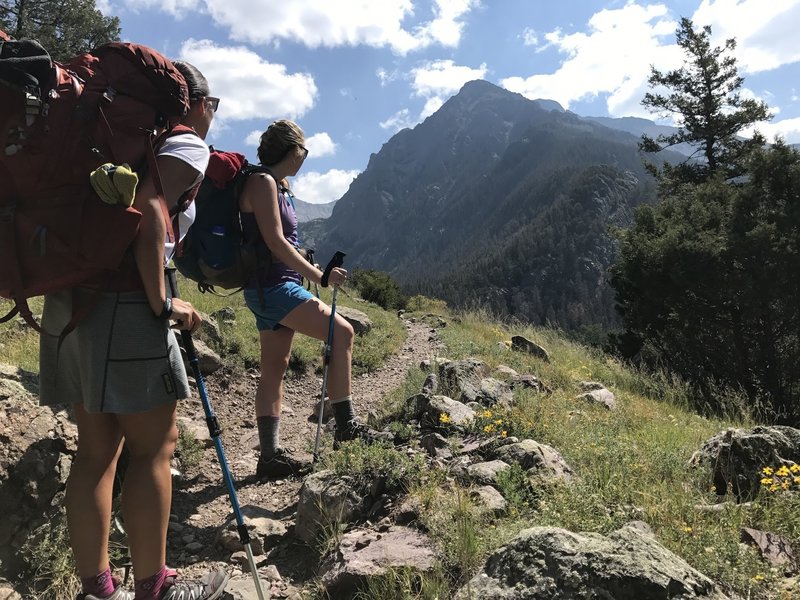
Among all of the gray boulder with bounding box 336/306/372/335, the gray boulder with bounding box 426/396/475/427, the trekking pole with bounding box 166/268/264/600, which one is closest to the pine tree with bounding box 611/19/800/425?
the gray boulder with bounding box 336/306/372/335

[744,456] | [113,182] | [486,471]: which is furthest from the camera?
[744,456]

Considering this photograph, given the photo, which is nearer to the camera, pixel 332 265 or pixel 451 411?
pixel 332 265

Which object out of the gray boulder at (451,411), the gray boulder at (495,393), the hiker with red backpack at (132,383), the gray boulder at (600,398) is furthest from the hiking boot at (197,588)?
the gray boulder at (600,398)

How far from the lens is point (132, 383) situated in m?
1.82

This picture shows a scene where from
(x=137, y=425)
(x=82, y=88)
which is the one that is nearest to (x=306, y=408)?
(x=137, y=425)

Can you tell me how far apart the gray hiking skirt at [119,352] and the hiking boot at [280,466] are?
73.1 inches

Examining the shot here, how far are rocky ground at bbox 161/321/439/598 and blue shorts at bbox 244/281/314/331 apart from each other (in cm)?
105

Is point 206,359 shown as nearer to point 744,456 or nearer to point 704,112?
point 744,456

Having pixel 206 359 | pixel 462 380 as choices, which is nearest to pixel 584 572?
pixel 462 380

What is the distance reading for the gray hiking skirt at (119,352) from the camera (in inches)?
70.9

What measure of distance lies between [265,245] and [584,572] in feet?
8.31

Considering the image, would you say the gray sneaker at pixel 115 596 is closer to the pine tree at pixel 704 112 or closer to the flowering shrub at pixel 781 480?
the flowering shrub at pixel 781 480

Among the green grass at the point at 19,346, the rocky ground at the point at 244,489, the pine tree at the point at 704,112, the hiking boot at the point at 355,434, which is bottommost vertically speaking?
the rocky ground at the point at 244,489

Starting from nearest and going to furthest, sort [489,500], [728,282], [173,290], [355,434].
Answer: [173,290] < [489,500] < [355,434] < [728,282]
